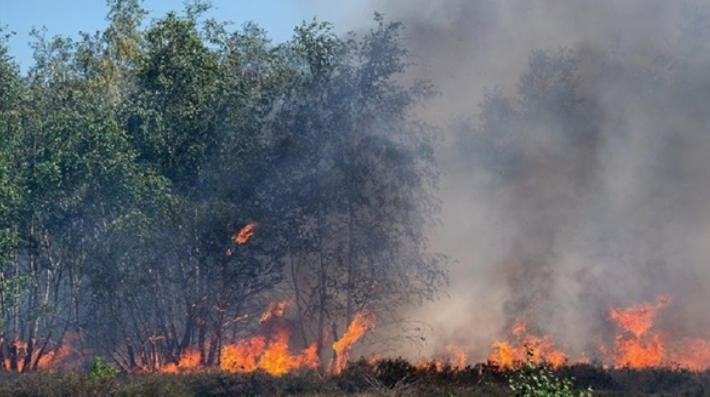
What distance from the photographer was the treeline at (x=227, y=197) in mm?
39500

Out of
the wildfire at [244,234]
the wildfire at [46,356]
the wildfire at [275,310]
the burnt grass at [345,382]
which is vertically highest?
the wildfire at [244,234]

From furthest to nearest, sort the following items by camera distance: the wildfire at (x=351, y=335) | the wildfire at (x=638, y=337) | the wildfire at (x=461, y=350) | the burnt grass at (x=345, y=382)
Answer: the wildfire at (x=351, y=335) → the wildfire at (x=461, y=350) → the wildfire at (x=638, y=337) → the burnt grass at (x=345, y=382)

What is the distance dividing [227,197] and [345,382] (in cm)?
1389

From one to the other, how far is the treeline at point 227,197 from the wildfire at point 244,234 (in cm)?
23

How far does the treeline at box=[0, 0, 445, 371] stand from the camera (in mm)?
39500

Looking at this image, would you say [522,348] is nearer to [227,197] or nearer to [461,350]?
[461,350]

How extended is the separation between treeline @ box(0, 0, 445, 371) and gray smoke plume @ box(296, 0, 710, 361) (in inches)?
152

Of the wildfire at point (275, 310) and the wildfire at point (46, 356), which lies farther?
the wildfire at point (275, 310)

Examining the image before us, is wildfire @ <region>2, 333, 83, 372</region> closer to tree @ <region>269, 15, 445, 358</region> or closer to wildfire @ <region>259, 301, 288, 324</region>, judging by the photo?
wildfire @ <region>259, 301, 288, 324</region>

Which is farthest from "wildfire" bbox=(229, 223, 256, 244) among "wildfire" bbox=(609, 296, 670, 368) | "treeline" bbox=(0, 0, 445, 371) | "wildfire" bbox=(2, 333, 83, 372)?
"wildfire" bbox=(609, 296, 670, 368)

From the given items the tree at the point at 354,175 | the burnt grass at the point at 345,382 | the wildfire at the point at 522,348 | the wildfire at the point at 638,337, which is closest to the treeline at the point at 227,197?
the tree at the point at 354,175

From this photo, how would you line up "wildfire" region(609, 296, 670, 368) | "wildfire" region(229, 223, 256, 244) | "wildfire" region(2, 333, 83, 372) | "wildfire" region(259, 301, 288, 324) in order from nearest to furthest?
"wildfire" region(609, 296, 670, 368) → "wildfire" region(2, 333, 83, 372) → "wildfire" region(229, 223, 256, 244) → "wildfire" region(259, 301, 288, 324)

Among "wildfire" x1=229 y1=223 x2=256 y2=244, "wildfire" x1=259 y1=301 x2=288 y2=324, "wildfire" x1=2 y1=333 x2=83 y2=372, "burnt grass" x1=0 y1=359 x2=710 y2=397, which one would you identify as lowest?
"burnt grass" x1=0 y1=359 x2=710 y2=397

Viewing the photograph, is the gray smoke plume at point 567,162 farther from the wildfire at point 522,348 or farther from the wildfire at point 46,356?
the wildfire at point 46,356
